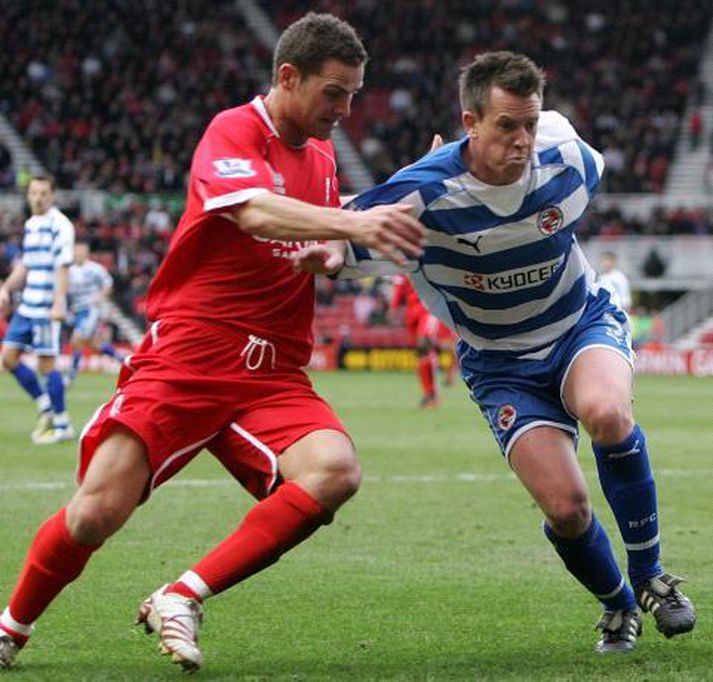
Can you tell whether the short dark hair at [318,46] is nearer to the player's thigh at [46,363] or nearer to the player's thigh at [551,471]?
the player's thigh at [551,471]

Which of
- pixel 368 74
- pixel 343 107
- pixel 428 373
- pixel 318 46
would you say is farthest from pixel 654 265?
pixel 318 46

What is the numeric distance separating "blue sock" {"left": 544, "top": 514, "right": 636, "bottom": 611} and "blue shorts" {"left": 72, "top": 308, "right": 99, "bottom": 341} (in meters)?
16.7

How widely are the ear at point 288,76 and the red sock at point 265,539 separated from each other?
53.2 inches

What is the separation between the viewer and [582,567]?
5883mm

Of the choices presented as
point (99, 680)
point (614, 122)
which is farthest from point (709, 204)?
point (99, 680)

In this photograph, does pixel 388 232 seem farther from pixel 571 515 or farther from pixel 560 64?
pixel 560 64

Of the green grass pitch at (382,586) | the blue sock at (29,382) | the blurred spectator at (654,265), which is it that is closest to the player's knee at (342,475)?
the green grass pitch at (382,586)

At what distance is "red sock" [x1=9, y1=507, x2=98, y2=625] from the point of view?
5355mm

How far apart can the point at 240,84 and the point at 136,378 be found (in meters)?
36.7

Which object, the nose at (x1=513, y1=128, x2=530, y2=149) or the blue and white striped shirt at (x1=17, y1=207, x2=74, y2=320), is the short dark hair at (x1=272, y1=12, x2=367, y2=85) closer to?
the nose at (x1=513, y1=128, x2=530, y2=149)

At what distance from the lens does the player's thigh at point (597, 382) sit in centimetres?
564

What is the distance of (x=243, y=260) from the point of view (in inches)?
218

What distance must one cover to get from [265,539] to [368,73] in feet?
127

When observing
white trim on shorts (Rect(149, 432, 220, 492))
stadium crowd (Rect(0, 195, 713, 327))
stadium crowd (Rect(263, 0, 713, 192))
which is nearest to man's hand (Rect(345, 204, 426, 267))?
white trim on shorts (Rect(149, 432, 220, 492))
